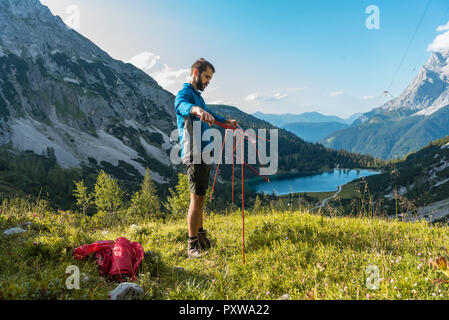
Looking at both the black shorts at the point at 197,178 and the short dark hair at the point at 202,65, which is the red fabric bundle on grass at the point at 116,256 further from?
the short dark hair at the point at 202,65

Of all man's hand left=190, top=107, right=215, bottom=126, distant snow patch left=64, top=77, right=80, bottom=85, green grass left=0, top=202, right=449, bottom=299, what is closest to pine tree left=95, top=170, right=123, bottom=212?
green grass left=0, top=202, right=449, bottom=299

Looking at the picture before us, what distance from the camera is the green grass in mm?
2887

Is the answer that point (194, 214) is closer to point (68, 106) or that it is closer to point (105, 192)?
point (105, 192)

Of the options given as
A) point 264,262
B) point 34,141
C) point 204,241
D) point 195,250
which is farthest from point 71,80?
point 264,262

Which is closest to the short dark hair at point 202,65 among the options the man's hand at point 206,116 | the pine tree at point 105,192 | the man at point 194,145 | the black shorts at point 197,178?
the man at point 194,145

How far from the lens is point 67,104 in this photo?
12888 centimetres

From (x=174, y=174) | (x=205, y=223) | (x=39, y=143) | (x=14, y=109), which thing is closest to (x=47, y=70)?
(x=14, y=109)

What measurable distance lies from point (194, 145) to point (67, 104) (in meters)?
155

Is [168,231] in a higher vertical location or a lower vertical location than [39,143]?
lower

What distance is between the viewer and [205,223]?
651 centimetres

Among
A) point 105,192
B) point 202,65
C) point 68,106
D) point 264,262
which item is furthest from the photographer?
point 68,106
